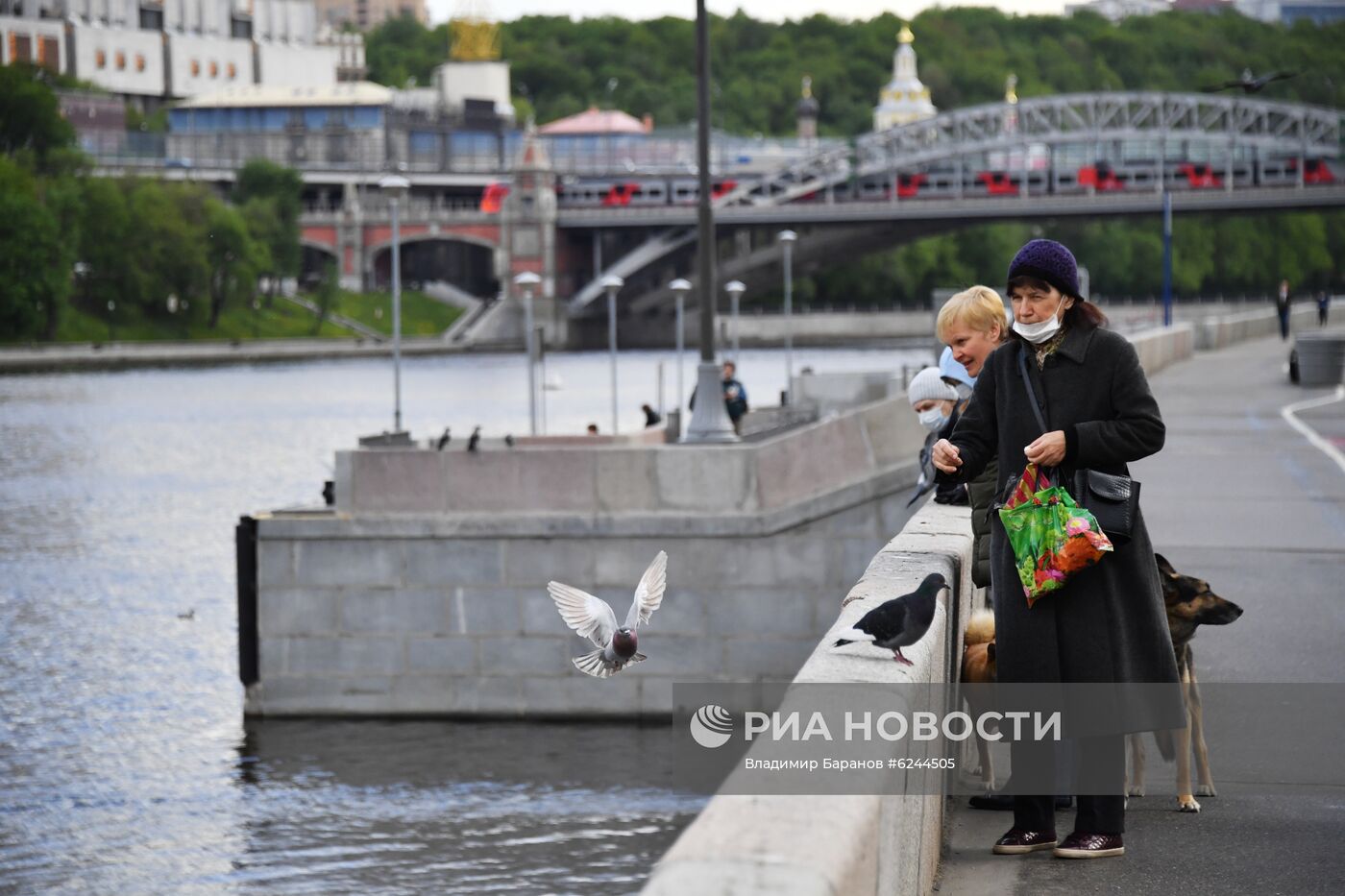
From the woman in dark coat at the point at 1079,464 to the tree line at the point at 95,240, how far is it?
74.3 meters

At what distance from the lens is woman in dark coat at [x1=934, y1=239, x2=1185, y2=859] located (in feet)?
17.2

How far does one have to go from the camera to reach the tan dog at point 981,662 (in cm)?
596

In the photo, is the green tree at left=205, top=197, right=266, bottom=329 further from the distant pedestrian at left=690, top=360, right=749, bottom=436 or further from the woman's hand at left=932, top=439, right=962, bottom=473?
the woman's hand at left=932, top=439, right=962, bottom=473

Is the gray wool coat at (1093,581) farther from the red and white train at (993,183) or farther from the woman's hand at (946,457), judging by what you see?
the red and white train at (993,183)

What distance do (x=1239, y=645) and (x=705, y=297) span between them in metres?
13.7

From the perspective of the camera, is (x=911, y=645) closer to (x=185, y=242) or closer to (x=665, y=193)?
(x=185, y=242)

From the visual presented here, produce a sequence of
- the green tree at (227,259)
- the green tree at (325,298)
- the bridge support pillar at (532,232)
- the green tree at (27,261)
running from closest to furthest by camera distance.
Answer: the green tree at (27,261)
the green tree at (227,259)
the green tree at (325,298)
the bridge support pillar at (532,232)

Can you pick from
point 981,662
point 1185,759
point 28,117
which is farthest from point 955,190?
point 981,662

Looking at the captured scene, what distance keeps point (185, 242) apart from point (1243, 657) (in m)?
80.3

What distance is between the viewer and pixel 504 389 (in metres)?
67.8

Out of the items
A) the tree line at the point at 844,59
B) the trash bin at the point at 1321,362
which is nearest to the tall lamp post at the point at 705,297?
the trash bin at the point at 1321,362

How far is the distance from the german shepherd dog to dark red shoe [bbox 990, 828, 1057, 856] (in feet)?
2.08

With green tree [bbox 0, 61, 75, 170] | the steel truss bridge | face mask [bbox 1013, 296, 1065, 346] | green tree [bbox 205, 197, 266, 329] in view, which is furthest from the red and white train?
face mask [bbox 1013, 296, 1065, 346]

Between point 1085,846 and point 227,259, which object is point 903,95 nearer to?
point 227,259
